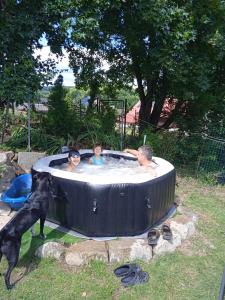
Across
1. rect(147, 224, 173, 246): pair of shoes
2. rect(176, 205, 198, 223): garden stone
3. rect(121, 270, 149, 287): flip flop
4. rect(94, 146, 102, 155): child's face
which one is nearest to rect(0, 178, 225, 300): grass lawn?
rect(121, 270, 149, 287): flip flop

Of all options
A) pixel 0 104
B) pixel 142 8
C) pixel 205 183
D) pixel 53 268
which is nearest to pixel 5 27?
pixel 142 8

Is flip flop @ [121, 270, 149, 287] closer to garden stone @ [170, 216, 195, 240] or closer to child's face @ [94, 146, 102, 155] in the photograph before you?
garden stone @ [170, 216, 195, 240]

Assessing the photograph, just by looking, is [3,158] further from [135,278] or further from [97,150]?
[135,278]

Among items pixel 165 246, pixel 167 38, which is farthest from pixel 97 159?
pixel 167 38

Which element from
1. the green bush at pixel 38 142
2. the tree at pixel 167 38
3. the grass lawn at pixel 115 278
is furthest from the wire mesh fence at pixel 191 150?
the grass lawn at pixel 115 278

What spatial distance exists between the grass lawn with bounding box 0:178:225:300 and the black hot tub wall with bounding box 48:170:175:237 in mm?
287

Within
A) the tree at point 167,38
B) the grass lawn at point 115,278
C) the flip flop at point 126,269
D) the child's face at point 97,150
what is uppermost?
the tree at point 167,38

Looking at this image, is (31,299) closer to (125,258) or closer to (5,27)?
(125,258)

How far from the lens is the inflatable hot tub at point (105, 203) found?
4.60 metres

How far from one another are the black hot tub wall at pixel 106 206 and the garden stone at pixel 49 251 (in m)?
0.54

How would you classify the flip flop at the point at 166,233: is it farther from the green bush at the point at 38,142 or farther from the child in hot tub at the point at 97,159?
the green bush at the point at 38,142

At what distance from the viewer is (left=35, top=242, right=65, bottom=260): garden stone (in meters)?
4.25

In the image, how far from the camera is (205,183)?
8148 mm

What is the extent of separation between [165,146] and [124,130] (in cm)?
148
